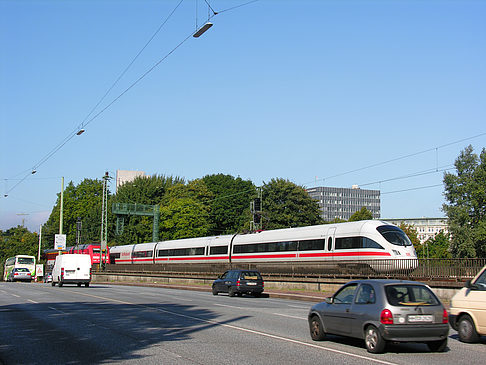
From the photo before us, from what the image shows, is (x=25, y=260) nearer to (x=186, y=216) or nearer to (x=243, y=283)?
(x=186, y=216)

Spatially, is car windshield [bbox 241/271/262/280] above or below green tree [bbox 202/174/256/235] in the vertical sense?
below

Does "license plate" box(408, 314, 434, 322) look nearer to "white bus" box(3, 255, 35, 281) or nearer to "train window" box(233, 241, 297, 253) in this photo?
"train window" box(233, 241, 297, 253)

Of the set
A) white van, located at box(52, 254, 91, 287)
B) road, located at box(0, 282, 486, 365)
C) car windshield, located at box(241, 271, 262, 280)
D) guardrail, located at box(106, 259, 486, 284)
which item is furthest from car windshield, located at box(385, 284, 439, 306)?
white van, located at box(52, 254, 91, 287)

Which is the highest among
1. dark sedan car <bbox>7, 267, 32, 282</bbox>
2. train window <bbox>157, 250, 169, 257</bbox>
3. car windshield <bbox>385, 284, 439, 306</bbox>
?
train window <bbox>157, 250, 169, 257</bbox>

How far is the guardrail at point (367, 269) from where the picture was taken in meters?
24.7

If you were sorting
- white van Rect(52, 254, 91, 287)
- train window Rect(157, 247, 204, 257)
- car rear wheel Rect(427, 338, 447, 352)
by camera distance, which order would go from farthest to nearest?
train window Rect(157, 247, 204, 257) < white van Rect(52, 254, 91, 287) < car rear wheel Rect(427, 338, 447, 352)

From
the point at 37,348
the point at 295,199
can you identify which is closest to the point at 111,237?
the point at 295,199

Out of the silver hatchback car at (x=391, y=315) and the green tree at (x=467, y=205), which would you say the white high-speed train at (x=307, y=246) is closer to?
the silver hatchback car at (x=391, y=315)

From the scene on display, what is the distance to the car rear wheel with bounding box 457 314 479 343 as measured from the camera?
11.9 m

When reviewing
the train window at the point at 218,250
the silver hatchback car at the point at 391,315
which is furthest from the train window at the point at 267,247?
the silver hatchback car at the point at 391,315

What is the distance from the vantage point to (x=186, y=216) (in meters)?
88.1

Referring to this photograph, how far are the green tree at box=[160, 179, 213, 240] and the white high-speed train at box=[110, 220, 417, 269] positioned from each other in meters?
30.1

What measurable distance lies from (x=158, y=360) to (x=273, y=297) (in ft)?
72.5

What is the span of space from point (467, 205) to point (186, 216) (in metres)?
40.2
